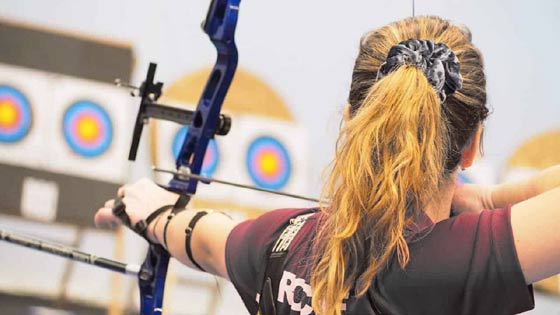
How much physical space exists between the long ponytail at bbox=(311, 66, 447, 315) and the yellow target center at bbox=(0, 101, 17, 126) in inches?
94.1

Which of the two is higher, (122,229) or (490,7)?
(490,7)

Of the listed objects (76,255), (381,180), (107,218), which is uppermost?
(381,180)

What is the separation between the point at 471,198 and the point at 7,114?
2312 mm

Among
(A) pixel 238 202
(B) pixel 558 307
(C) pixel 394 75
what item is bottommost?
(B) pixel 558 307

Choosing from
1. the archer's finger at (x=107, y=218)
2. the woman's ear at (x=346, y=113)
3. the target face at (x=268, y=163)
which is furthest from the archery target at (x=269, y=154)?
the woman's ear at (x=346, y=113)

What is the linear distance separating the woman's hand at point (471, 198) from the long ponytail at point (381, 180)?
0.74 ft

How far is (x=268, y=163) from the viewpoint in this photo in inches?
137

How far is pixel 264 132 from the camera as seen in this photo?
348 centimetres

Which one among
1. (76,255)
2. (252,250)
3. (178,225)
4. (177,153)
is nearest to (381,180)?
(252,250)

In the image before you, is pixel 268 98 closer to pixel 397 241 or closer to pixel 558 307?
pixel 558 307

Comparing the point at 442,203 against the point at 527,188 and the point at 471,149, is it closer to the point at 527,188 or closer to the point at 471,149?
the point at 471,149

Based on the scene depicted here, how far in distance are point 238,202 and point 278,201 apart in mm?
151

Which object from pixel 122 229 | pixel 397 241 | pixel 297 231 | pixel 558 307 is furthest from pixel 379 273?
pixel 558 307

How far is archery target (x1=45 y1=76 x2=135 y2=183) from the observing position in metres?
3.34
